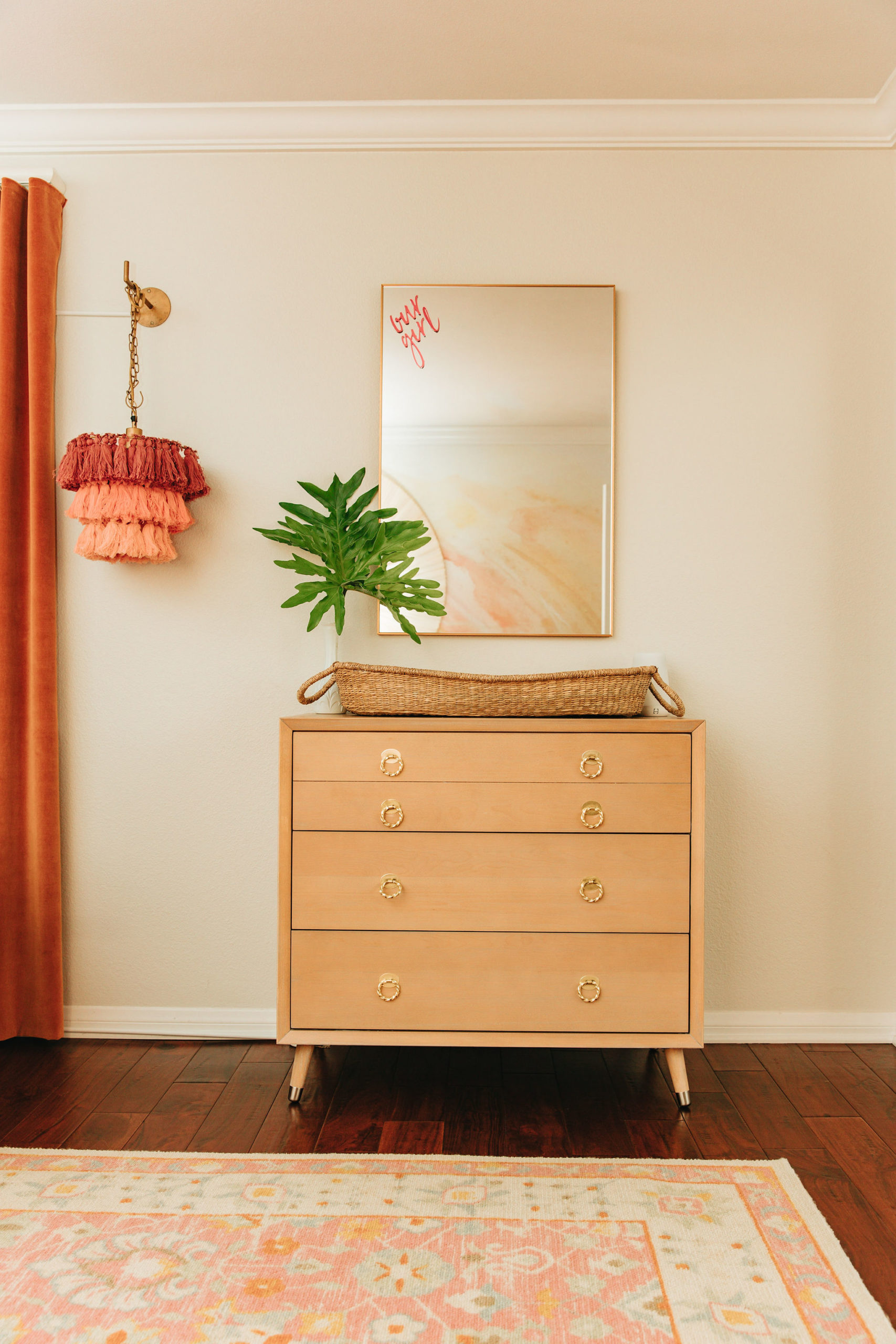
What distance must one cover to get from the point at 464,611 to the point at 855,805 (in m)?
1.19

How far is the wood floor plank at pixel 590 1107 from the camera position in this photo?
171cm

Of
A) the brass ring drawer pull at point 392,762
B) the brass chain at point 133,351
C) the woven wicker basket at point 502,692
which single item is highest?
the brass chain at point 133,351

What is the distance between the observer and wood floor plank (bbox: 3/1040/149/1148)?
175 cm

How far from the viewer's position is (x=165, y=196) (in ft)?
7.57

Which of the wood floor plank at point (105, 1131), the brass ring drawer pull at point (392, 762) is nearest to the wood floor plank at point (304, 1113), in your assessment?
the wood floor plank at point (105, 1131)

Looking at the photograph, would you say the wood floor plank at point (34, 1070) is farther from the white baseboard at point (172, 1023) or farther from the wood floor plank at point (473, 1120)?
the wood floor plank at point (473, 1120)

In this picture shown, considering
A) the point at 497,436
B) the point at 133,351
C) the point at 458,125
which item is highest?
the point at 458,125

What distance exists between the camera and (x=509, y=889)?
182cm

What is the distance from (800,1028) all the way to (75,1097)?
1841mm

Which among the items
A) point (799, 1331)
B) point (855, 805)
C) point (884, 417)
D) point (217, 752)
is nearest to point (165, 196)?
point (217, 752)

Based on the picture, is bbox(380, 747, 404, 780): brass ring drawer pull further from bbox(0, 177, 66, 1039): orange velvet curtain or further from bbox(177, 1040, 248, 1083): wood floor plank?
bbox(0, 177, 66, 1039): orange velvet curtain

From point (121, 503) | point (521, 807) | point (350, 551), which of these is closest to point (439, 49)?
point (350, 551)

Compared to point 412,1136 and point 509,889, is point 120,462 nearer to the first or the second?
point 509,889

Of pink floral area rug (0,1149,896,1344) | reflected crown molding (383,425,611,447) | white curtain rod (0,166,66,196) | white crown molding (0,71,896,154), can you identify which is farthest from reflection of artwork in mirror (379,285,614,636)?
pink floral area rug (0,1149,896,1344)
